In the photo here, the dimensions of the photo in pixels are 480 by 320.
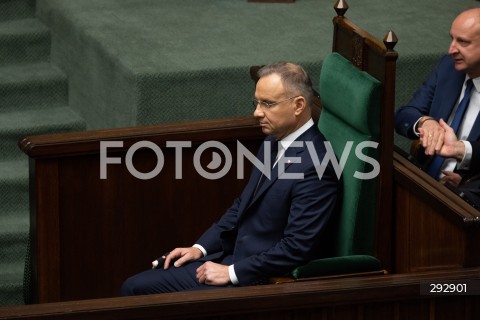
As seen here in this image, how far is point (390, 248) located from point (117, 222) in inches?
34.0

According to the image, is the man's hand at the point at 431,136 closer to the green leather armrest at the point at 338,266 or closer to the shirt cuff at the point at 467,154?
the shirt cuff at the point at 467,154

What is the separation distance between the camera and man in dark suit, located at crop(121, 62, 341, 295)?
10.5 feet

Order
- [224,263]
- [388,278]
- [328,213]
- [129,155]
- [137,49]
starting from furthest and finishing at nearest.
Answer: [137,49] < [129,155] < [224,263] < [328,213] < [388,278]

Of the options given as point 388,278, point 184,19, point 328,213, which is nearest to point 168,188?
point 328,213

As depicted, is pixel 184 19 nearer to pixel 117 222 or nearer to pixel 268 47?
pixel 268 47

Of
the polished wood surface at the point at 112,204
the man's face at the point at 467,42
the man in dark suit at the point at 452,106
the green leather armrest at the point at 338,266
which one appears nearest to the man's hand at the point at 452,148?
the man in dark suit at the point at 452,106

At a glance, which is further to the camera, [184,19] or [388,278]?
[184,19]

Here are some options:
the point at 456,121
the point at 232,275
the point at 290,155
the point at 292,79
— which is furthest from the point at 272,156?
the point at 456,121

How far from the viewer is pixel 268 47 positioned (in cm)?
474

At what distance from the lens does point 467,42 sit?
11.8 ft

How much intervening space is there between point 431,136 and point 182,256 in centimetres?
78

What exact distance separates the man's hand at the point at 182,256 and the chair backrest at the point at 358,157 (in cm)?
44

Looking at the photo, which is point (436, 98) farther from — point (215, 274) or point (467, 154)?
point (215, 274)

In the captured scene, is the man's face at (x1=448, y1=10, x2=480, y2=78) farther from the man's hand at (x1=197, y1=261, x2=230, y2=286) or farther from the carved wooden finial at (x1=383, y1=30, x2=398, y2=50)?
the man's hand at (x1=197, y1=261, x2=230, y2=286)
